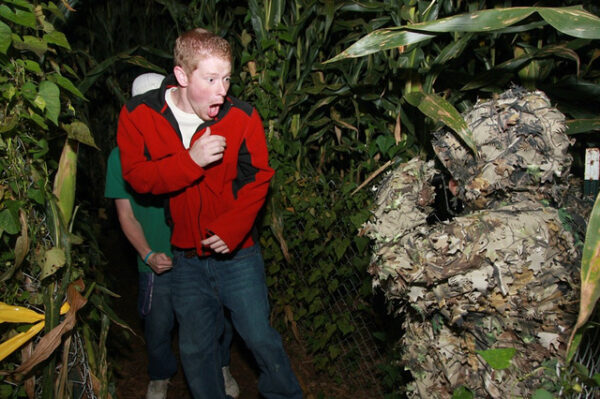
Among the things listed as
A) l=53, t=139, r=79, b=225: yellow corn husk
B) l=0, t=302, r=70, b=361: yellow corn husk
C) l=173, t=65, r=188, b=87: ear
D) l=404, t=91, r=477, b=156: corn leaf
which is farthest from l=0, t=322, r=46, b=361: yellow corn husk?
l=404, t=91, r=477, b=156: corn leaf

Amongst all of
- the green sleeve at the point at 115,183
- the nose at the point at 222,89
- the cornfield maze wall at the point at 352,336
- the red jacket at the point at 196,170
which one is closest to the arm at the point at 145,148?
the red jacket at the point at 196,170

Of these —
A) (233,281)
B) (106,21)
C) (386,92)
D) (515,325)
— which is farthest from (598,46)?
(106,21)

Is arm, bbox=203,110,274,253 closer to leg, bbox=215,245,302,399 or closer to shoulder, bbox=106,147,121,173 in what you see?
leg, bbox=215,245,302,399

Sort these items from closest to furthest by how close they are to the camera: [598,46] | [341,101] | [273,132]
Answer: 1. [598,46]
2. [341,101]
3. [273,132]

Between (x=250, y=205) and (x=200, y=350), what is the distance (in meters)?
0.71

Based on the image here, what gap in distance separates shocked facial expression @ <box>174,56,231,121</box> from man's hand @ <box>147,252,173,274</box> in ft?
2.56

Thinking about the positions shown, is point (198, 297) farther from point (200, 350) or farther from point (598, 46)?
point (598, 46)

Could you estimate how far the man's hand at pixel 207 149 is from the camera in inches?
74.5

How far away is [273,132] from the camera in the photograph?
3061 millimetres

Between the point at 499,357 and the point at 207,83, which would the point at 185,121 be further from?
the point at 499,357

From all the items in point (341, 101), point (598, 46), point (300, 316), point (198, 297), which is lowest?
point (300, 316)

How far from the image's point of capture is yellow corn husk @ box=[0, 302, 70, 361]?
4.71ft

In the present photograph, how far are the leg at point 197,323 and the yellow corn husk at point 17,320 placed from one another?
0.71 m

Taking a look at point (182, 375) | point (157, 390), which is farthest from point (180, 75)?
point (182, 375)
